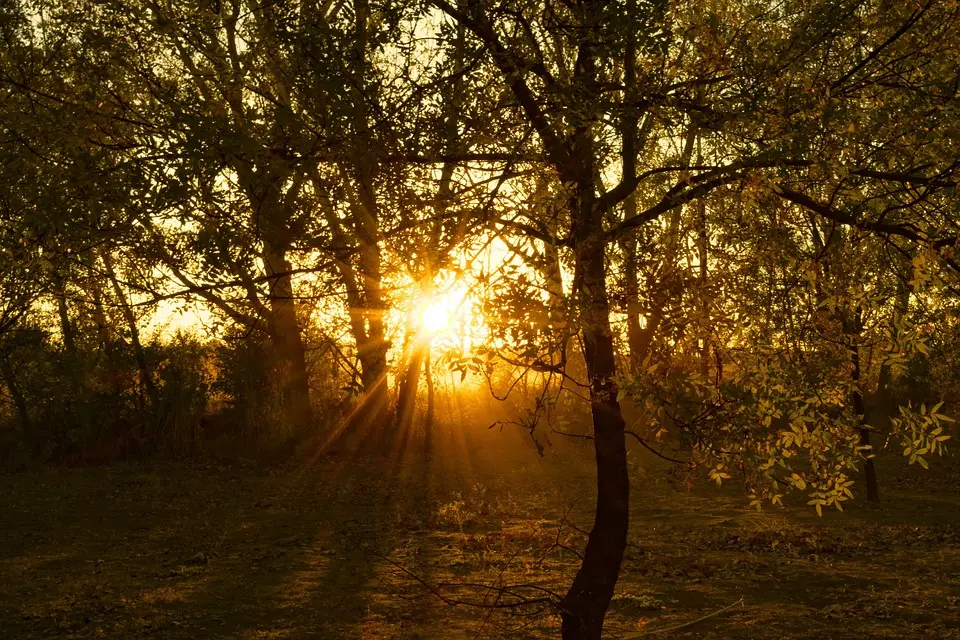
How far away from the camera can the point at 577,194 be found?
7.25 meters

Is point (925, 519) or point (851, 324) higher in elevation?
point (851, 324)

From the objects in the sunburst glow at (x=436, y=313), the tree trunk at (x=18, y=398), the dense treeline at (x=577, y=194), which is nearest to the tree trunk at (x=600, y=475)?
the dense treeline at (x=577, y=194)

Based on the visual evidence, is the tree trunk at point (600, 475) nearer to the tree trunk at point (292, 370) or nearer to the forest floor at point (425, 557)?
the forest floor at point (425, 557)

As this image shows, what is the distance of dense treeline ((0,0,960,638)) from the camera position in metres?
6.08

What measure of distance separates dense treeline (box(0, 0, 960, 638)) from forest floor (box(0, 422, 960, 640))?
5.70 ft

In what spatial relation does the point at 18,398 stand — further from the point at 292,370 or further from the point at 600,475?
the point at 600,475

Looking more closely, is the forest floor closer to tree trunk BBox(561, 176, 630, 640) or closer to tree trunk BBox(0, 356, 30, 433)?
tree trunk BBox(561, 176, 630, 640)

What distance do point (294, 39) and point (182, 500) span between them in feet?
55.3

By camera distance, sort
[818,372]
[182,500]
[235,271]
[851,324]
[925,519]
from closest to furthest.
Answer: [235,271] → [818,372] → [851,324] → [925,519] → [182,500]

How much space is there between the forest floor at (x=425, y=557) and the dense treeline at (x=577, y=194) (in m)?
1.74

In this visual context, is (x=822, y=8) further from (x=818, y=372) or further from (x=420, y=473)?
(x=420, y=473)

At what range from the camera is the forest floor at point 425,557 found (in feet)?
34.1

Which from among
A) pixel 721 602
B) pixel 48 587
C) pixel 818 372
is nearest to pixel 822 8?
pixel 818 372

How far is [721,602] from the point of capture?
451 inches
